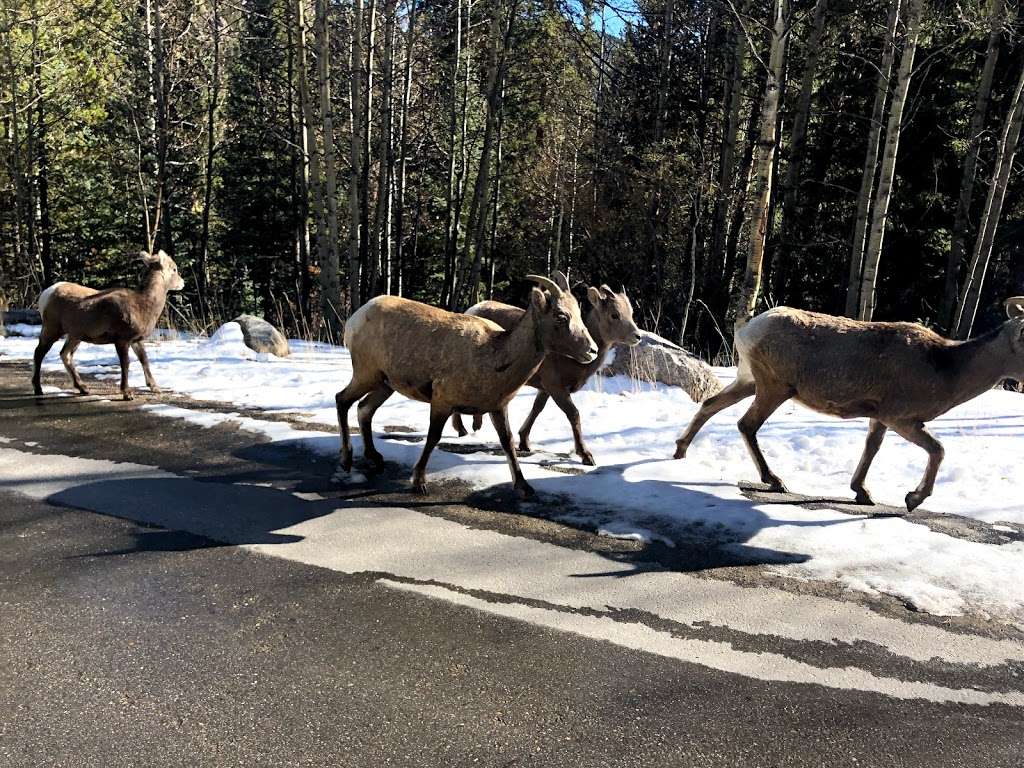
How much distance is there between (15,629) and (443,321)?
3549 mm

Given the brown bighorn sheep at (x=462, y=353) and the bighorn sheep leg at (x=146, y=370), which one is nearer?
the brown bighorn sheep at (x=462, y=353)

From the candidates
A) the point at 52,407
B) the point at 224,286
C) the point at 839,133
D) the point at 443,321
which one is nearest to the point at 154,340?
the point at 52,407

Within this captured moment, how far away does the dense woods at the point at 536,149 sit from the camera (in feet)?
57.8

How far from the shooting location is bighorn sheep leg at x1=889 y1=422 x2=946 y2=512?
207 inches

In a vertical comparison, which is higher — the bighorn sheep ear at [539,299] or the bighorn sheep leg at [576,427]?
the bighorn sheep ear at [539,299]

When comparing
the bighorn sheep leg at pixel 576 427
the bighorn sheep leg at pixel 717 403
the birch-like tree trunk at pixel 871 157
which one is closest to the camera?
the bighorn sheep leg at pixel 717 403

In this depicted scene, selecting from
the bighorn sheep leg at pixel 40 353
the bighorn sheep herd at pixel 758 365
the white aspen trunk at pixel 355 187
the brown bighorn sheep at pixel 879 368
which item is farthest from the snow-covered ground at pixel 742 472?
the white aspen trunk at pixel 355 187

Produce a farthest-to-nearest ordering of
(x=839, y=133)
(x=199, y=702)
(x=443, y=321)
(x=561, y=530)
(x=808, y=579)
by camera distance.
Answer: (x=839, y=133)
(x=443, y=321)
(x=561, y=530)
(x=808, y=579)
(x=199, y=702)

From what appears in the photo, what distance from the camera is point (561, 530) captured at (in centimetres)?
493

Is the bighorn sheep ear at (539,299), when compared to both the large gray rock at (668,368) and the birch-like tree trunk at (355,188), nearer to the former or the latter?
the large gray rock at (668,368)

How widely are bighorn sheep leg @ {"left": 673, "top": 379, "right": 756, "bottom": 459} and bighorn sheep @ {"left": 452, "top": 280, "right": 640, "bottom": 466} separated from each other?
89cm

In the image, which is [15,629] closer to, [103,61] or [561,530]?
[561,530]

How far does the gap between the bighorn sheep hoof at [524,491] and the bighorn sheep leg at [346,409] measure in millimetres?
1524

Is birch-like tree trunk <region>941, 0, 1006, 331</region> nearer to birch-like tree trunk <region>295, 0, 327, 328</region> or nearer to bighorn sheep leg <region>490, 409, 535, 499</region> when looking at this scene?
birch-like tree trunk <region>295, 0, 327, 328</region>
